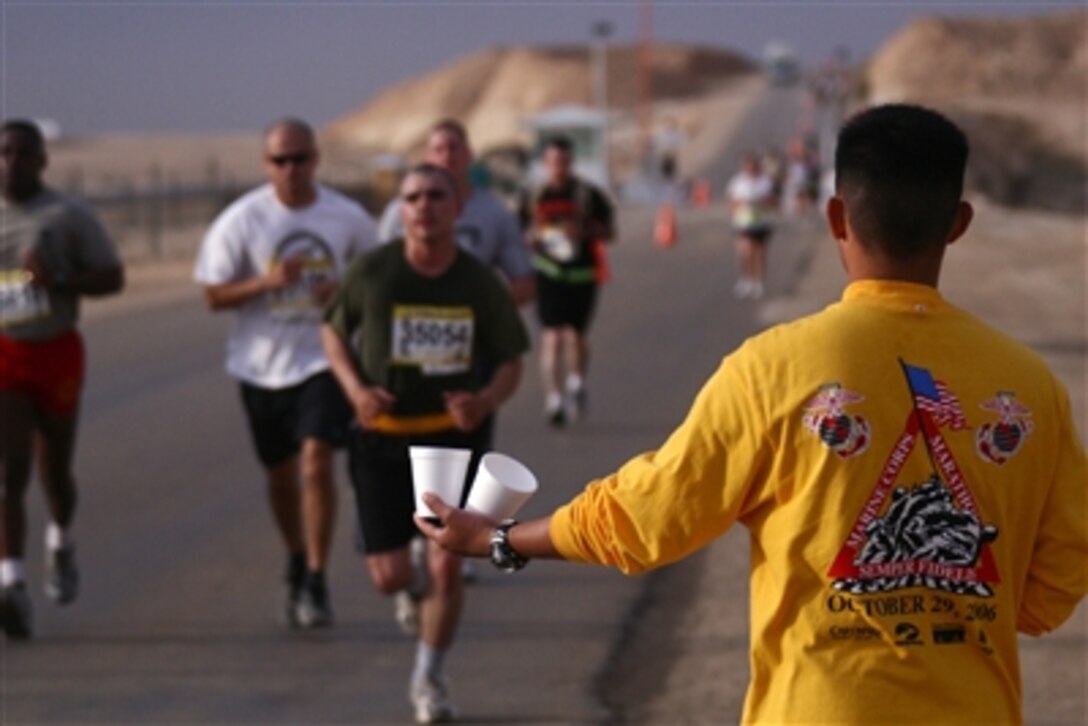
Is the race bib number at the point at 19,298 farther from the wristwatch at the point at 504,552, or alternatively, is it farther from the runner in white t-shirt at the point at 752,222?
the runner in white t-shirt at the point at 752,222

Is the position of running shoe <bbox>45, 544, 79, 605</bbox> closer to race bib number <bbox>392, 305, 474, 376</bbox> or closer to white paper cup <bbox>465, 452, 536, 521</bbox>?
race bib number <bbox>392, 305, 474, 376</bbox>

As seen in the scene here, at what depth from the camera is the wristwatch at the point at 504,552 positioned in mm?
3818

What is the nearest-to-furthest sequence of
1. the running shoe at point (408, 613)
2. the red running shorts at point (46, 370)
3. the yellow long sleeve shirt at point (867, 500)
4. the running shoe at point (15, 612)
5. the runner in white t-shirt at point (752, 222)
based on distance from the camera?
the yellow long sleeve shirt at point (867, 500) < the running shoe at point (408, 613) < the running shoe at point (15, 612) < the red running shorts at point (46, 370) < the runner in white t-shirt at point (752, 222)

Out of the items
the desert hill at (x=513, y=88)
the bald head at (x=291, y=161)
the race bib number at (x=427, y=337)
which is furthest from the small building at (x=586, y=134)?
the desert hill at (x=513, y=88)

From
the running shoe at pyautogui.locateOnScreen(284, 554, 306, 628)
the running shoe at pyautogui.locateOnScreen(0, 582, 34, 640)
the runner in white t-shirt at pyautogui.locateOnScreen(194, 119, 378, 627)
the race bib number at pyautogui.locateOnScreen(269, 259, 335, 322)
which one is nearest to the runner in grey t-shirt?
the running shoe at pyautogui.locateOnScreen(0, 582, 34, 640)

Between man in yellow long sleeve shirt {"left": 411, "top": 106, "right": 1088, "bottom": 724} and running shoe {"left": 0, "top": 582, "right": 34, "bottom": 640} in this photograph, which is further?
running shoe {"left": 0, "top": 582, "right": 34, "bottom": 640}

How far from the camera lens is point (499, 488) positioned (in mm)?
3848

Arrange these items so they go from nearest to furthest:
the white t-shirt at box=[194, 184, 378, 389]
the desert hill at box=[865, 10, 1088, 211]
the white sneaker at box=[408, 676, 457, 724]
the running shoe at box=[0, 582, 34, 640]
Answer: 1. the white sneaker at box=[408, 676, 457, 724]
2. the running shoe at box=[0, 582, 34, 640]
3. the white t-shirt at box=[194, 184, 378, 389]
4. the desert hill at box=[865, 10, 1088, 211]

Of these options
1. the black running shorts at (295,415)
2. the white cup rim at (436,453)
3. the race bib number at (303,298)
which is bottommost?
the black running shorts at (295,415)

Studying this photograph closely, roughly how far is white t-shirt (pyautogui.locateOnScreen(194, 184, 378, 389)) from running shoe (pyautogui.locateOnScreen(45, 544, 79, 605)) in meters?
1.09

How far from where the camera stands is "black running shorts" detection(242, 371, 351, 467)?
866cm

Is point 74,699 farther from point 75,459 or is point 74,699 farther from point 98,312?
point 98,312

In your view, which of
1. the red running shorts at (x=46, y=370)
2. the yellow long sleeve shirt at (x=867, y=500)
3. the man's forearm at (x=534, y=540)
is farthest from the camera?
the red running shorts at (x=46, y=370)

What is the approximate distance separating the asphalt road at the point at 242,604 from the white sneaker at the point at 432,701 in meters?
0.13
